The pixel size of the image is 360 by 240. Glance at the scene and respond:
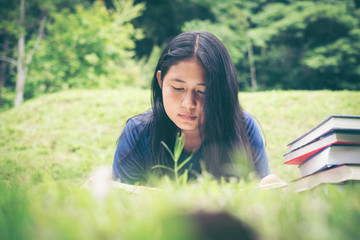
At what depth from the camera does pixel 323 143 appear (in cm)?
101

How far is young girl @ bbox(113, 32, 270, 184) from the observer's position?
156 cm

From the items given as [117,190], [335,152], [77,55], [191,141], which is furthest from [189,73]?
[77,55]

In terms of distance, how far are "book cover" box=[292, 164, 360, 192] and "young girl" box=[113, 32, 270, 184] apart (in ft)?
1.40

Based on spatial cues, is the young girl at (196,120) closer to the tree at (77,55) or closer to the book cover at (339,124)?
the book cover at (339,124)

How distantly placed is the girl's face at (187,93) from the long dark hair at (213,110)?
0.13 feet

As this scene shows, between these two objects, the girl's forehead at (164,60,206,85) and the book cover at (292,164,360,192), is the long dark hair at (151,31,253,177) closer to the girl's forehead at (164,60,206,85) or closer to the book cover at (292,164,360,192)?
the girl's forehead at (164,60,206,85)

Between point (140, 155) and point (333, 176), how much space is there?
1.37 metres

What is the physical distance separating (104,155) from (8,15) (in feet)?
29.9

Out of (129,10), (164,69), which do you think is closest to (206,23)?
(129,10)

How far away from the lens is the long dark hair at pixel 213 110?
5.13ft

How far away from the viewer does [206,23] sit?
15.9 meters

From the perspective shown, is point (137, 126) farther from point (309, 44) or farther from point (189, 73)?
point (309, 44)

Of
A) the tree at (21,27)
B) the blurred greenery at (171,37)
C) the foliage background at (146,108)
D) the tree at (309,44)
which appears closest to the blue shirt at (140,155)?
the foliage background at (146,108)

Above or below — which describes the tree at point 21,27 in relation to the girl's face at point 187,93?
above
